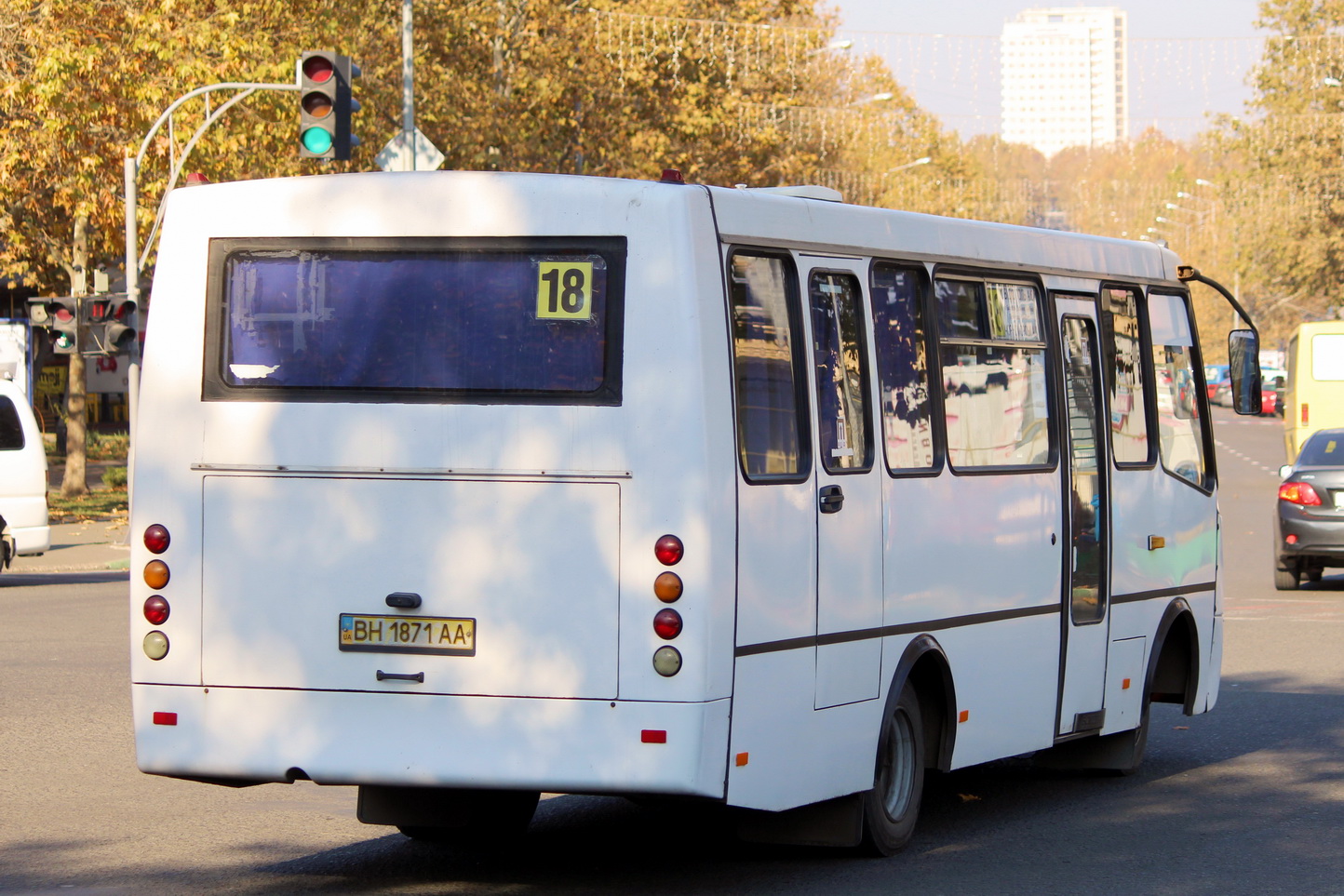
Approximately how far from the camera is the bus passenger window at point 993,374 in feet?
28.0

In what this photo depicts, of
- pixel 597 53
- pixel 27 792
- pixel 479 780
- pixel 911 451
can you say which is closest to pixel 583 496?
pixel 479 780

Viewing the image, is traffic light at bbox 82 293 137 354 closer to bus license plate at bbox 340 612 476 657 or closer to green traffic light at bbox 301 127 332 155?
green traffic light at bbox 301 127 332 155

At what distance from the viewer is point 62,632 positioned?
637 inches

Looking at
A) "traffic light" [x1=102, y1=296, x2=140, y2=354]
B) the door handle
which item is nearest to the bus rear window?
the door handle

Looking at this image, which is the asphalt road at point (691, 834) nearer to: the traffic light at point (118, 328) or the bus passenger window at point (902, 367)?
the bus passenger window at point (902, 367)

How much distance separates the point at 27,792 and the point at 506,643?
350cm

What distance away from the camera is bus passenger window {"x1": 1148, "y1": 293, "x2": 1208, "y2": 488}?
10.6 meters

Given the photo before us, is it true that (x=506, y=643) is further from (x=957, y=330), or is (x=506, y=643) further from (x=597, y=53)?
(x=597, y=53)

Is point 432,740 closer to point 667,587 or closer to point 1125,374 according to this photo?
point 667,587

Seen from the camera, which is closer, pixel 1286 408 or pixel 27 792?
pixel 27 792

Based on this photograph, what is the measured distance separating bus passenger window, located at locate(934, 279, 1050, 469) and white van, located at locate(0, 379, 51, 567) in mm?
14048

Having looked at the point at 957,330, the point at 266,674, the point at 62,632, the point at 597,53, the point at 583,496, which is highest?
the point at 597,53

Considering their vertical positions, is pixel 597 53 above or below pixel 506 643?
above

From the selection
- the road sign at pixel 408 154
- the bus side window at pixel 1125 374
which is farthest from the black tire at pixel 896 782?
the road sign at pixel 408 154
